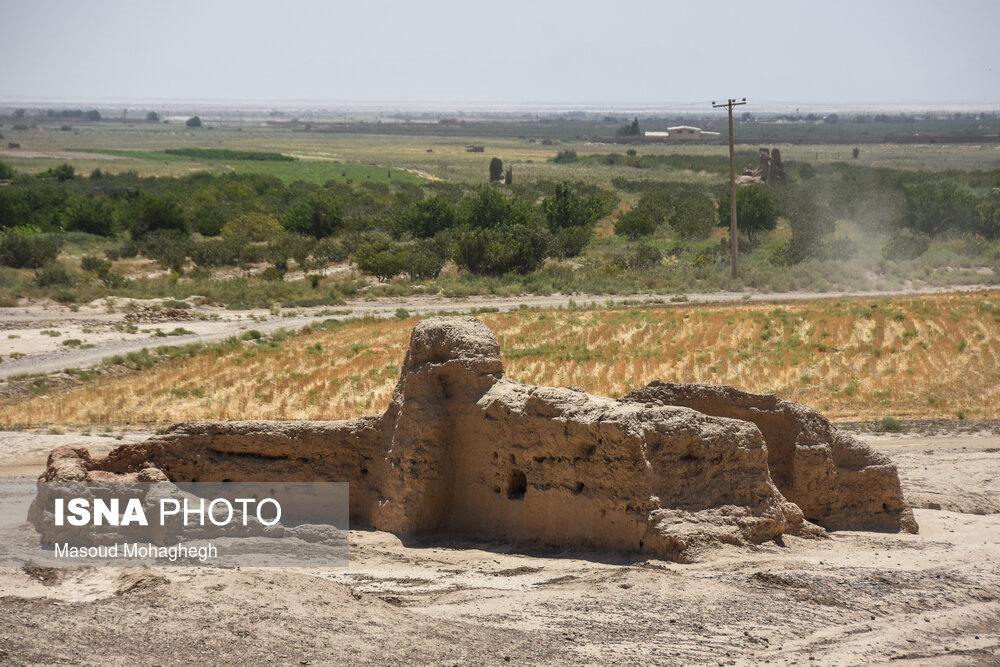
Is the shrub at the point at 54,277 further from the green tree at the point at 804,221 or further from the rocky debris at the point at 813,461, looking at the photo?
the rocky debris at the point at 813,461

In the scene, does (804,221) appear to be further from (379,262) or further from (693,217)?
(379,262)

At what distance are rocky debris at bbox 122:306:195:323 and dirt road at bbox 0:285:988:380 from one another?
172mm

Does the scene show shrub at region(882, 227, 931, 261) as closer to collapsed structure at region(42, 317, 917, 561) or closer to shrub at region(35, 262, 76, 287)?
shrub at region(35, 262, 76, 287)

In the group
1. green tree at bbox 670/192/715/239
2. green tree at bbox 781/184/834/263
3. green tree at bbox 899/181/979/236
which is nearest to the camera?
green tree at bbox 781/184/834/263

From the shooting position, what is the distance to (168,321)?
1638 inches

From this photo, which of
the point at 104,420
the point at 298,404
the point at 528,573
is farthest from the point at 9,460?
the point at 528,573

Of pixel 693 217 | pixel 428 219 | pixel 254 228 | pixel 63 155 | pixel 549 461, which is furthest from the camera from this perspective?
pixel 63 155

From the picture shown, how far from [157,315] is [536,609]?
3370cm

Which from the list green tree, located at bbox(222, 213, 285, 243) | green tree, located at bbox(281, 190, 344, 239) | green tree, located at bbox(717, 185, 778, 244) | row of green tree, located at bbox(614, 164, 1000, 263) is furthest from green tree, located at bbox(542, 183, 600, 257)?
green tree, located at bbox(222, 213, 285, 243)

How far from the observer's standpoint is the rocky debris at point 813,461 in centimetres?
1430

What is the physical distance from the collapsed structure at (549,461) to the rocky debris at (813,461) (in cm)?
2

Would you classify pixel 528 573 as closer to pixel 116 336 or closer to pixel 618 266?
pixel 116 336

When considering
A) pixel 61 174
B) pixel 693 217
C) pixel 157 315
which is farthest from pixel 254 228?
pixel 61 174

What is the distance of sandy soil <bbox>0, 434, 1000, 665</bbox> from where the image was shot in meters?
10.2
